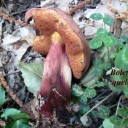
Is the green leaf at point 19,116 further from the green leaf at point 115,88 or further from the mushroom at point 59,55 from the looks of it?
the green leaf at point 115,88

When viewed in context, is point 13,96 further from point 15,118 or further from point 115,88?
point 115,88

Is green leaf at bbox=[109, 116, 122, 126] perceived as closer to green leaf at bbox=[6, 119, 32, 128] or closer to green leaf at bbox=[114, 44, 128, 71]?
green leaf at bbox=[114, 44, 128, 71]

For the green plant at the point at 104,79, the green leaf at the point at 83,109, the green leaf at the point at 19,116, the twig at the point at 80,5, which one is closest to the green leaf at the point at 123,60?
the green plant at the point at 104,79

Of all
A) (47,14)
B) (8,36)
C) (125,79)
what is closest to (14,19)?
(8,36)

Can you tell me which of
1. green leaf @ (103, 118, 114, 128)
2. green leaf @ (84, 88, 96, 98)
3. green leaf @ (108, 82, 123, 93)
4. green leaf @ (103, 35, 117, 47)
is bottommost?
green leaf @ (103, 118, 114, 128)

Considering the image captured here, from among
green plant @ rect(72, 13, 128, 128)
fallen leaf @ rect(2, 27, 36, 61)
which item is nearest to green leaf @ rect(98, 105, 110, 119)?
green plant @ rect(72, 13, 128, 128)

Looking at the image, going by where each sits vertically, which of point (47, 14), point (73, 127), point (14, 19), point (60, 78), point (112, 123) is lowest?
point (73, 127)

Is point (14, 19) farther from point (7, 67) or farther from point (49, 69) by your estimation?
point (49, 69)
